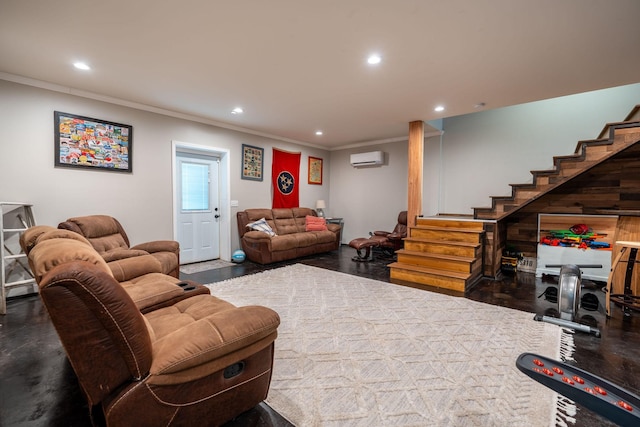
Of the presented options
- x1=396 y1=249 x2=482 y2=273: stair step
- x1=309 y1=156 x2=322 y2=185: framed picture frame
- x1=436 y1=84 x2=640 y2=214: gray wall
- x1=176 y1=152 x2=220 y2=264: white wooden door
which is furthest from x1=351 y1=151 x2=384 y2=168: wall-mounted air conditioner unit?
x1=176 y1=152 x2=220 y2=264: white wooden door

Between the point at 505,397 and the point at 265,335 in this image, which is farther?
the point at 505,397

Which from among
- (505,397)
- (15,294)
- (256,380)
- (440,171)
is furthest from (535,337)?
(15,294)

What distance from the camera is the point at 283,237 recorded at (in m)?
5.26

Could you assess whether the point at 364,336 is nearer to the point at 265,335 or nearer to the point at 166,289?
the point at 265,335

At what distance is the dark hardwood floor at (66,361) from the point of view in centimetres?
152

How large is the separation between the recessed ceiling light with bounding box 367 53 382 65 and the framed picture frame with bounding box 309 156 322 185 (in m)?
4.29

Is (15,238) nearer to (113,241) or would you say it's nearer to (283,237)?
(113,241)

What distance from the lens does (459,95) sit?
147 inches

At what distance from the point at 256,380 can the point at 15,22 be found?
331cm

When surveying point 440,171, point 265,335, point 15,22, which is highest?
point 15,22

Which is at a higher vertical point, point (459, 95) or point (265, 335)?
point (459, 95)

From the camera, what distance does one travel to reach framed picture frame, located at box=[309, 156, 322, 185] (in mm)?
7105

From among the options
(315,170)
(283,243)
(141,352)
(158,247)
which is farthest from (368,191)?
(141,352)

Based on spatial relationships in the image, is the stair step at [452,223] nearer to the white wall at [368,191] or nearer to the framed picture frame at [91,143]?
the white wall at [368,191]
